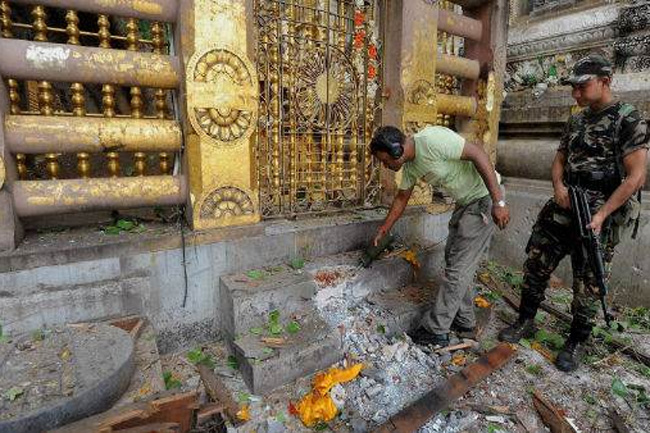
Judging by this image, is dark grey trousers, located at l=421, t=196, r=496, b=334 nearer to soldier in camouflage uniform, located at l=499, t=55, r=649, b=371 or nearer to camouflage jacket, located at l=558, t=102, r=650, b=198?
soldier in camouflage uniform, located at l=499, t=55, r=649, b=371

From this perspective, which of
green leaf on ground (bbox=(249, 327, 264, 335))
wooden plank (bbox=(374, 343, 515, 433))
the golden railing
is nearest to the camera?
wooden plank (bbox=(374, 343, 515, 433))

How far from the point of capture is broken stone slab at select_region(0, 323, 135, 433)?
6.11ft

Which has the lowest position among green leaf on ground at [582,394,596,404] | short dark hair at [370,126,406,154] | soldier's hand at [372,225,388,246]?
green leaf on ground at [582,394,596,404]

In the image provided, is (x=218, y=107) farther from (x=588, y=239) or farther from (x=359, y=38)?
(x=588, y=239)

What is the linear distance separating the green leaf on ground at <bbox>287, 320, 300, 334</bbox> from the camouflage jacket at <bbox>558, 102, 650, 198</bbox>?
2.67 metres

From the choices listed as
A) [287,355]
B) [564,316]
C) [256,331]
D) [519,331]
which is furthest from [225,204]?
[564,316]

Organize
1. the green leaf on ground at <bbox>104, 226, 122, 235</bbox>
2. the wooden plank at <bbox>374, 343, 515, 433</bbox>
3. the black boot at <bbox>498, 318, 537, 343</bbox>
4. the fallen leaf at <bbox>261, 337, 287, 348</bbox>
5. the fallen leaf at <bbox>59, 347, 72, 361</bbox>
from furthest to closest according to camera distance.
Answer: the black boot at <bbox>498, 318, 537, 343</bbox>, the green leaf on ground at <bbox>104, 226, 122, 235</bbox>, the fallen leaf at <bbox>261, 337, 287, 348</bbox>, the wooden plank at <bbox>374, 343, 515, 433</bbox>, the fallen leaf at <bbox>59, 347, 72, 361</bbox>

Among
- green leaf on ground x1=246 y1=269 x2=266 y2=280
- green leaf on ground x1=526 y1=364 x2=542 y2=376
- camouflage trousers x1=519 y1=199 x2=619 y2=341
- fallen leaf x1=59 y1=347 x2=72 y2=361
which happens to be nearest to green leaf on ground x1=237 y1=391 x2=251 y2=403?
green leaf on ground x1=246 y1=269 x2=266 y2=280

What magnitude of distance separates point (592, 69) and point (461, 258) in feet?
5.81

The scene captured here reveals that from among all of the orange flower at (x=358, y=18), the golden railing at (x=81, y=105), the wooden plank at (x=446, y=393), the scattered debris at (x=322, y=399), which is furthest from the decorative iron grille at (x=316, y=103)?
the wooden plank at (x=446, y=393)

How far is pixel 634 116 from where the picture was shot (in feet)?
9.55

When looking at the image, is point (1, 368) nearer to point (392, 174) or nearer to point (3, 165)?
point (3, 165)

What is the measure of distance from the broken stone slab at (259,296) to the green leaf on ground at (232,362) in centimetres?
16

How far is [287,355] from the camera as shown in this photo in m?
2.83
